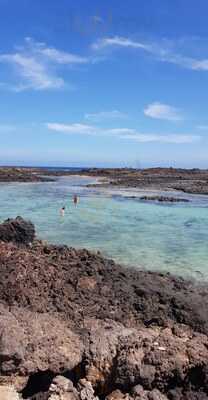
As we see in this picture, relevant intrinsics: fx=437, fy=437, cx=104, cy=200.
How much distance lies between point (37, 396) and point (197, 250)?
1431cm

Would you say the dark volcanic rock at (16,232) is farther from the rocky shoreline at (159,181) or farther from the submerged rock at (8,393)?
the rocky shoreline at (159,181)

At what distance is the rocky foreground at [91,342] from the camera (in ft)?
23.2

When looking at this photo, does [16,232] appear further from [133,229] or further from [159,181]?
[159,181]

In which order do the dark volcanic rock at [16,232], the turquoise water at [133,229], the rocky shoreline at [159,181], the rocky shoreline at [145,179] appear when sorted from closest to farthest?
1. the dark volcanic rock at [16,232]
2. the turquoise water at [133,229]
3. the rocky shoreline at [159,181]
4. the rocky shoreline at [145,179]

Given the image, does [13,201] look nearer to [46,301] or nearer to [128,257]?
[128,257]

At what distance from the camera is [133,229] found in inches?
1017

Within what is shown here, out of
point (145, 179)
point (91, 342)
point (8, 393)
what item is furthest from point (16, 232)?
point (145, 179)

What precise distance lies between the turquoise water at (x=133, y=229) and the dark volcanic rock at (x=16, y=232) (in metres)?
3.53

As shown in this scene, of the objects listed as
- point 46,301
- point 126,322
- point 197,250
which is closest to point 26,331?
point 46,301

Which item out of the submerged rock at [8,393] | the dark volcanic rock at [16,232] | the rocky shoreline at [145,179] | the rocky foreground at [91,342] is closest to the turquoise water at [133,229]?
the dark volcanic rock at [16,232]

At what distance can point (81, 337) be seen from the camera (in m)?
7.86

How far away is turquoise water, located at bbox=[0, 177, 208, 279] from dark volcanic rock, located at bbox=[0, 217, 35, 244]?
3.53 meters

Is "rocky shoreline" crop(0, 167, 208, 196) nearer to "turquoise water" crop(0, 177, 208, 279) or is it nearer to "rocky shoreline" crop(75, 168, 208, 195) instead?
"rocky shoreline" crop(75, 168, 208, 195)

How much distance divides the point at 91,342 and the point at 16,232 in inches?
390
